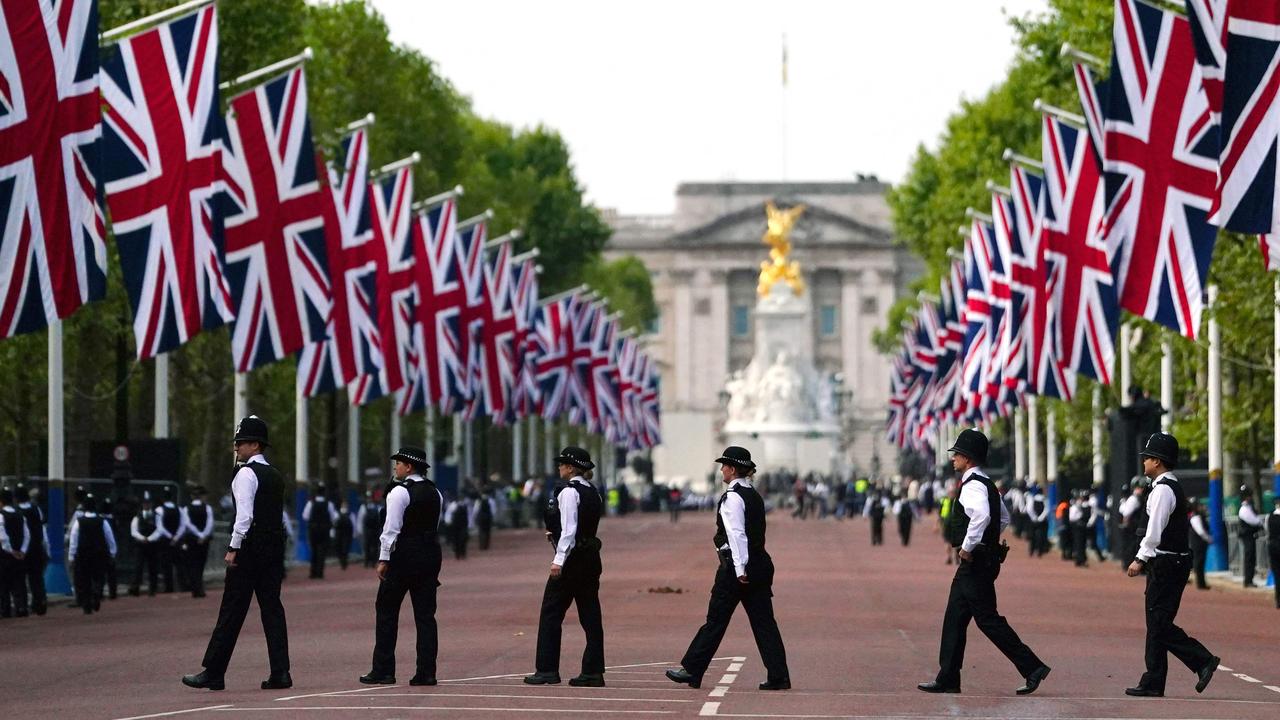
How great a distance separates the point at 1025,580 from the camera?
4100 centimetres

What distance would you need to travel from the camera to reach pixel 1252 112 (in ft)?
76.6

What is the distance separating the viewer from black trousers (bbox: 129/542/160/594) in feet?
116

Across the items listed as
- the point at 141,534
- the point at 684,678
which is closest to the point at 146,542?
the point at 141,534

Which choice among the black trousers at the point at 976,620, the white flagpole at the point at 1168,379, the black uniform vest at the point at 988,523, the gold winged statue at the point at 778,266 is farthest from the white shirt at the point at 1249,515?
the gold winged statue at the point at 778,266

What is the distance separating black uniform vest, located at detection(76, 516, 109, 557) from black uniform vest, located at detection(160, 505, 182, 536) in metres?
3.40

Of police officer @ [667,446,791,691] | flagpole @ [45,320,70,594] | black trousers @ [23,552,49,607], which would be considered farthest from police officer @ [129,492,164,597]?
police officer @ [667,446,791,691]

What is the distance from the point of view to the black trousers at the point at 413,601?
18656 mm

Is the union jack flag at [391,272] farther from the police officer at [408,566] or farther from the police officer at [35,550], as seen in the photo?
the police officer at [408,566]

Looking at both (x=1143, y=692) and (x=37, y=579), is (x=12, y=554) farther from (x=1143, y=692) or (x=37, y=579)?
(x=1143, y=692)

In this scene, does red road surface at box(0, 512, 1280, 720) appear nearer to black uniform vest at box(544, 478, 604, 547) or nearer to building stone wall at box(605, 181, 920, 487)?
black uniform vest at box(544, 478, 604, 547)

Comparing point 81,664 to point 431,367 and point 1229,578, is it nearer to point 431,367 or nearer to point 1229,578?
point 1229,578

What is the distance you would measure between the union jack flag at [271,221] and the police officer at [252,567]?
1567cm

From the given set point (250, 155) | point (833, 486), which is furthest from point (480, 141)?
point (250, 155)

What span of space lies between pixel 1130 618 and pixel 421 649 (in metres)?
13.4
